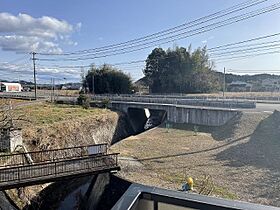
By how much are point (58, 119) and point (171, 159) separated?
38.1 ft

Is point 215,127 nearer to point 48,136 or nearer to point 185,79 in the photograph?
point 48,136

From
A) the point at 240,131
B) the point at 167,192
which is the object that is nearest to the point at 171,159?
the point at 240,131

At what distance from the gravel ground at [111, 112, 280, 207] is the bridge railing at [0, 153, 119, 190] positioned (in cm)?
110

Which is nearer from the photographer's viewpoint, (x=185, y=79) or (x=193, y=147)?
(x=193, y=147)

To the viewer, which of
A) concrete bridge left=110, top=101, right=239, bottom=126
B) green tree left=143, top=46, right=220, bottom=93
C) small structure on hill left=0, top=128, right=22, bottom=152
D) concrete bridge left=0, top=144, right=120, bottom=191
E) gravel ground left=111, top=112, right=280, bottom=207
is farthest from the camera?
green tree left=143, top=46, right=220, bottom=93

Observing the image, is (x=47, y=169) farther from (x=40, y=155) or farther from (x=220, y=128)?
(x=220, y=128)

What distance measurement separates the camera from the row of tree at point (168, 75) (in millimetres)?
53500

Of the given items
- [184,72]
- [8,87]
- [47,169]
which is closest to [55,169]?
[47,169]

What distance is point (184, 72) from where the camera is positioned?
53594mm

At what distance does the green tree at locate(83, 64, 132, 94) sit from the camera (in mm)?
55844

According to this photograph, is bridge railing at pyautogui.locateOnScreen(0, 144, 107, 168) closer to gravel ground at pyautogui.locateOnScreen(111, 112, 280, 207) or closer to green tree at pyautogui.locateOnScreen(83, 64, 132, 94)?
gravel ground at pyautogui.locateOnScreen(111, 112, 280, 207)

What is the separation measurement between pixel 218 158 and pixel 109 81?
137 feet

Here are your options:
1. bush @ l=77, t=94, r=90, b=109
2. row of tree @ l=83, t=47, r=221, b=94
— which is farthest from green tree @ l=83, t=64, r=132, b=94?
bush @ l=77, t=94, r=90, b=109

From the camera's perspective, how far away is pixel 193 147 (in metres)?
18.9
